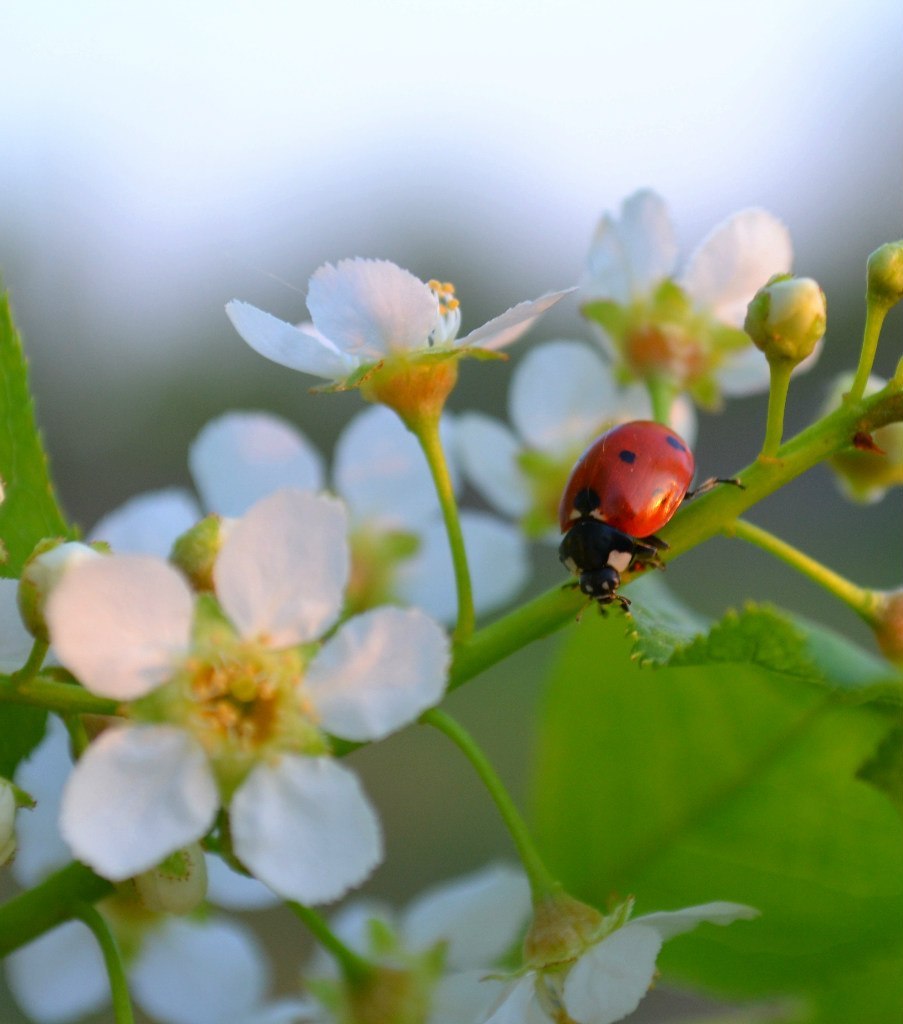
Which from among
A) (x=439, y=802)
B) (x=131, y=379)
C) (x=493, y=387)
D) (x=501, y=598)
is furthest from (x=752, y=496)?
(x=131, y=379)

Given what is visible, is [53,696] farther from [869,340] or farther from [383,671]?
[869,340]

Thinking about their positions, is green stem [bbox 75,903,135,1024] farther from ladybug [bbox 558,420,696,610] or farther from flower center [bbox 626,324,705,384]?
flower center [bbox 626,324,705,384]

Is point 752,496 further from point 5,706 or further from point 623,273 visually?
point 5,706

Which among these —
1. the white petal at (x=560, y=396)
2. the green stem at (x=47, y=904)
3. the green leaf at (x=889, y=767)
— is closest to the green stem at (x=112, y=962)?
the green stem at (x=47, y=904)

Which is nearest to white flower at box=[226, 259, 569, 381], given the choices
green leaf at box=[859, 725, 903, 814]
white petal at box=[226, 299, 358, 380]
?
white petal at box=[226, 299, 358, 380]

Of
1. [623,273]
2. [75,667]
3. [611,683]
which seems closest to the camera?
[75,667]
